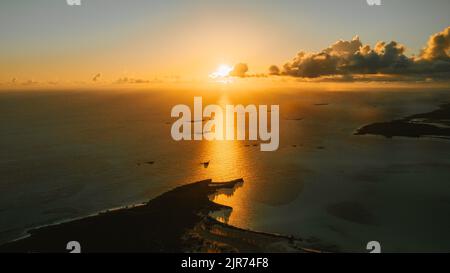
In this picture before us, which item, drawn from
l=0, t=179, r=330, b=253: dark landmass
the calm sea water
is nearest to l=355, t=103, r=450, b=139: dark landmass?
the calm sea water

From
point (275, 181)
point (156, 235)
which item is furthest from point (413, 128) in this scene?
point (156, 235)

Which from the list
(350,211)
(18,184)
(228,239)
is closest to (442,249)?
(350,211)

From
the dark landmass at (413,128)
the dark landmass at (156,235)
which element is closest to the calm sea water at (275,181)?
the dark landmass at (156,235)

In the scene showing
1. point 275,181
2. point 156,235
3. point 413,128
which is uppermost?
point 413,128

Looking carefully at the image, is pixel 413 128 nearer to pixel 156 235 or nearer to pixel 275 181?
pixel 275 181
